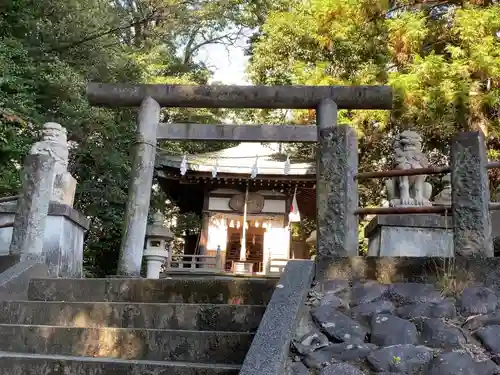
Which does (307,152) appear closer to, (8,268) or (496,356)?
(8,268)

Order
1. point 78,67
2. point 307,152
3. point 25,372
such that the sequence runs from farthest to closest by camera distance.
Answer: point 307,152 → point 78,67 → point 25,372


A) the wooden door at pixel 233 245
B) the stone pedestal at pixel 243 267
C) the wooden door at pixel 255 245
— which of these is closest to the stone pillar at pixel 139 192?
the stone pedestal at pixel 243 267

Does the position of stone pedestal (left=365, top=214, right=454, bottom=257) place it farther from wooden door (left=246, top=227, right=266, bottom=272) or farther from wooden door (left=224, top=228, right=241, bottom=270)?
wooden door (left=246, top=227, right=266, bottom=272)

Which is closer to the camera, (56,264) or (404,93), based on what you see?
(56,264)

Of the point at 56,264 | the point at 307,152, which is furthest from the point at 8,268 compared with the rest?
the point at 307,152

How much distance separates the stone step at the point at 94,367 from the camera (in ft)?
11.1

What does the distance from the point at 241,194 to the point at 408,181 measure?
11.6 meters

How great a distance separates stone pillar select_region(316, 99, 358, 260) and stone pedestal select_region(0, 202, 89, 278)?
3.27 metres

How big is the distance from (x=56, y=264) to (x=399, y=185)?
437cm

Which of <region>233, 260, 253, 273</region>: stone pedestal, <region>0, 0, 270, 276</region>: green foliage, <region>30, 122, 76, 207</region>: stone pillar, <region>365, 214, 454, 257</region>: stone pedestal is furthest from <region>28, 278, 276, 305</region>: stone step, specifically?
<region>233, 260, 253, 273</region>: stone pedestal

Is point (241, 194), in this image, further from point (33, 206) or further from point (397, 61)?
point (33, 206)

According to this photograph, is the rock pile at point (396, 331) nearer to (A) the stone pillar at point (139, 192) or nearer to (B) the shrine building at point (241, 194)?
(A) the stone pillar at point (139, 192)

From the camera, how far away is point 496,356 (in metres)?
3.23

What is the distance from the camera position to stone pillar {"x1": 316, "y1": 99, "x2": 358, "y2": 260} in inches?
177
